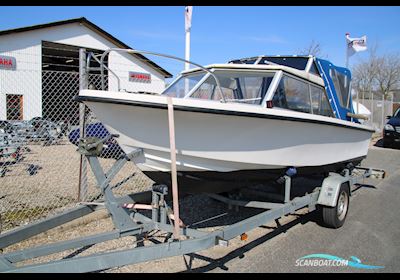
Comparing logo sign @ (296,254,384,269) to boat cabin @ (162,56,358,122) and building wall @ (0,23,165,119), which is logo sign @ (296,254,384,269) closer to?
boat cabin @ (162,56,358,122)

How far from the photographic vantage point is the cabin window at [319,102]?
16.8ft

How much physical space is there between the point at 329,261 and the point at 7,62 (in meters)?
16.8

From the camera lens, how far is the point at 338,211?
5.03 m

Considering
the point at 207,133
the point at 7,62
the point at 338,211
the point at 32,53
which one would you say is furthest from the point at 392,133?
the point at 7,62

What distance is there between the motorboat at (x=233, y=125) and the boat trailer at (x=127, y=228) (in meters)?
0.30

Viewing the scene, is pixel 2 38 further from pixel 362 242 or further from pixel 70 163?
pixel 362 242

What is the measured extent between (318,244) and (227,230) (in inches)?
67.2

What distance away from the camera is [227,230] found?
3346mm

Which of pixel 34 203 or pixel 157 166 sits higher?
pixel 157 166

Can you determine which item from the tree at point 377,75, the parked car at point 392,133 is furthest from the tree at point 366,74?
the parked car at point 392,133

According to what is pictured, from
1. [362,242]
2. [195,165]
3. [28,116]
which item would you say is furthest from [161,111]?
[28,116]

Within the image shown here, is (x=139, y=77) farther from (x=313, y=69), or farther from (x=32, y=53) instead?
(x=313, y=69)

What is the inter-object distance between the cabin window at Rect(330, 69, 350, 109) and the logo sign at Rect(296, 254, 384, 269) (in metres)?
2.86
